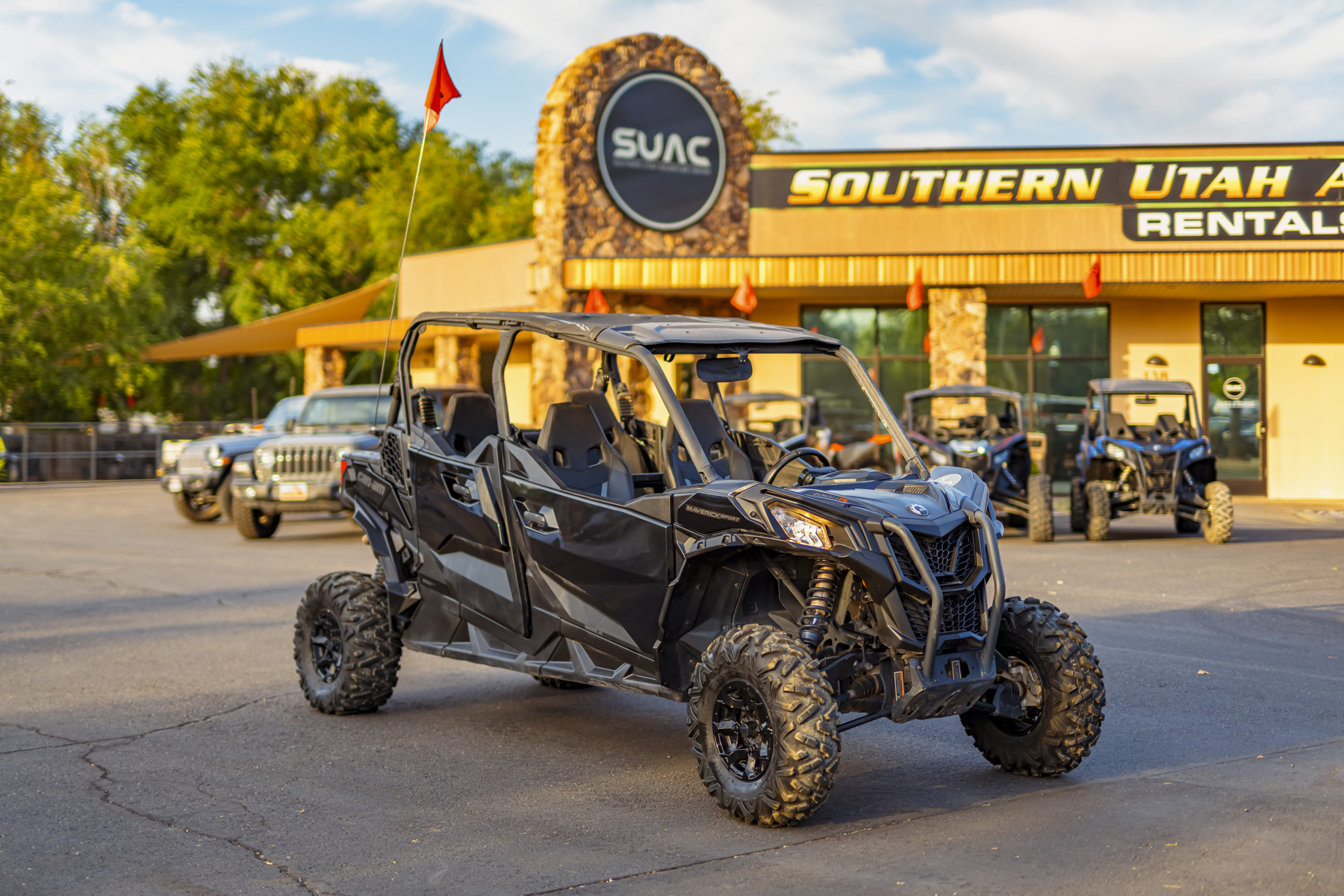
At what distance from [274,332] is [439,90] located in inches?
1141

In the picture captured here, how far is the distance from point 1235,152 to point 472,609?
75.4 feet

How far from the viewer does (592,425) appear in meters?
7.03

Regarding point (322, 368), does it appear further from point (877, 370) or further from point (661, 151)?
point (877, 370)

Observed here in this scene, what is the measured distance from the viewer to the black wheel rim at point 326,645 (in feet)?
25.4

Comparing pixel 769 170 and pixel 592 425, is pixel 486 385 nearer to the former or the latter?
pixel 769 170

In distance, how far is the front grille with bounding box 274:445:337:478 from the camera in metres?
17.7

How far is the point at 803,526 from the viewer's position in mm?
5398

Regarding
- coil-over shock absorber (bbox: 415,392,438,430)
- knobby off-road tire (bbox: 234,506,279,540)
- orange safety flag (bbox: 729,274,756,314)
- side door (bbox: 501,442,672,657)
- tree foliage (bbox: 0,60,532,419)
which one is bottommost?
knobby off-road tire (bbox: 234,506,279,540)

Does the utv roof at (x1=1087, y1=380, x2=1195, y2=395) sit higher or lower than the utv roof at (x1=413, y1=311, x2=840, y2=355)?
higher

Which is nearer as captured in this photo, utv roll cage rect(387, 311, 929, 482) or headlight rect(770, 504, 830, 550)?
headlight rect(770, 504, 830, 550)

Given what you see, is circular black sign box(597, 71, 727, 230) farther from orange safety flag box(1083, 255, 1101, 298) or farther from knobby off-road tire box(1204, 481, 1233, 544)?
knobby off-road tire box(1204, 481, 1233, 544)

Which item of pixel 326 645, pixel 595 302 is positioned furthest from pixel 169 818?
pixel 595 302

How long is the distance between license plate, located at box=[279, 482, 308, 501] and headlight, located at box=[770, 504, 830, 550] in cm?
1319

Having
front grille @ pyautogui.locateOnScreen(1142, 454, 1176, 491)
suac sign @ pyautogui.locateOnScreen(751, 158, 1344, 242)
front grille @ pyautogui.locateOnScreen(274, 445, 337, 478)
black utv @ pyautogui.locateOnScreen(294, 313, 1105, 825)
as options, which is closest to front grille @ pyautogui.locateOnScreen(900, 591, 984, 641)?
black utv @ pyautogui.locateOnScreen(294, 313, 1105, 825)
